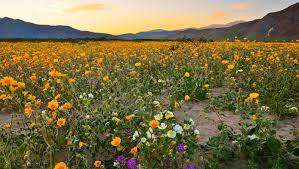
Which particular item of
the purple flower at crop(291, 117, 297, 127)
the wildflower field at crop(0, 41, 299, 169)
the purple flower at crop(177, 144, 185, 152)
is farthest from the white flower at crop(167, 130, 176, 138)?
the purple flower at crop(291, 117, 297, 127)

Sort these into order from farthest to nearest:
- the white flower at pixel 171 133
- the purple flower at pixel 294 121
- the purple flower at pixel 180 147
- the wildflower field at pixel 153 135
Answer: the purple flower at pixel 294 121 < the wildflower field at pixel 153 135 < the purple flower at pixel 180 147 < the white flower at pixel 171 133

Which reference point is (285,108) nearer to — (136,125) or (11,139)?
(136,125)

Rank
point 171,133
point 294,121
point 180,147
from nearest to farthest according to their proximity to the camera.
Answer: point 171,133
point 180,147
point 294,121

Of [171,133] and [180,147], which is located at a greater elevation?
[171,133]

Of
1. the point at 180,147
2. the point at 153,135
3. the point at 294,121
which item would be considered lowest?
the point at 294,121

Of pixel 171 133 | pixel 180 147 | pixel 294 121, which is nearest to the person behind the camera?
pixel 171 133

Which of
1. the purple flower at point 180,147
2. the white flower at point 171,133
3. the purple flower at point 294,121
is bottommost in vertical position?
the purple flower at point 294,121

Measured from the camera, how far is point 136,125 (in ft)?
15.6

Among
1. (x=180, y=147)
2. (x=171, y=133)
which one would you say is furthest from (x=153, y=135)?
(x=180, y=147)

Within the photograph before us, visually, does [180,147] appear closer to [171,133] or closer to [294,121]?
[171,133]

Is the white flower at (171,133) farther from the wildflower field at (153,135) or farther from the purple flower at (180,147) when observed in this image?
the purple flower at (180,147)

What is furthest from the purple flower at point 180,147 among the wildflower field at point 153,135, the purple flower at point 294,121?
the purple flower at point 294,121

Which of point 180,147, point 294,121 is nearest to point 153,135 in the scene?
point 180,147

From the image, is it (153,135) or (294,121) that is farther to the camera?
(294,121)
